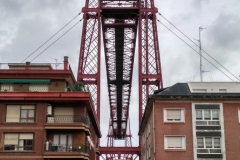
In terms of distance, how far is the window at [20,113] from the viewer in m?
42.6

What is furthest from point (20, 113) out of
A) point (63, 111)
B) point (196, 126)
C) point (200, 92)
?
point (200, 92)

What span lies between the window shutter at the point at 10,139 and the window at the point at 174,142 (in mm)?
12801

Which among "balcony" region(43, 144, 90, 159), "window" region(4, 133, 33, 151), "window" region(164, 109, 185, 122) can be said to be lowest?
"balcony" region(43, 144, 90, 159)

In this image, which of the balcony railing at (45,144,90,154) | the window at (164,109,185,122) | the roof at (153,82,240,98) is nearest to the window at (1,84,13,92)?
the balcony railing at (45,144,90,154)

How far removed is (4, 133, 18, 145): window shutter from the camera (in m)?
41.9

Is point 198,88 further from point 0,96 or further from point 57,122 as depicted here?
point 0,96

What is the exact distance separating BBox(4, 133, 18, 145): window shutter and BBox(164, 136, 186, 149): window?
12801 mm

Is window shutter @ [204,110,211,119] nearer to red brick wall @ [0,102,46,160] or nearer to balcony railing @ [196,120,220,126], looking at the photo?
balcony railing @ [196,120,220,126]

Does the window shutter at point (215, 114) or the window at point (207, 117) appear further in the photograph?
the window shutter at point (215, 114)

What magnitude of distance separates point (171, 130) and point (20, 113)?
43.2 feet

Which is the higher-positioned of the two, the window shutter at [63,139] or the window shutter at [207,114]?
the window shutter at [207,114]

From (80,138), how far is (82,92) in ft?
13.1

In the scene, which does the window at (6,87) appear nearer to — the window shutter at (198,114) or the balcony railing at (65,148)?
the balcony railing at (65,148)

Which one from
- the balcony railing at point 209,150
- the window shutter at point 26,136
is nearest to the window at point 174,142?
the balcony railing at point 209,150
